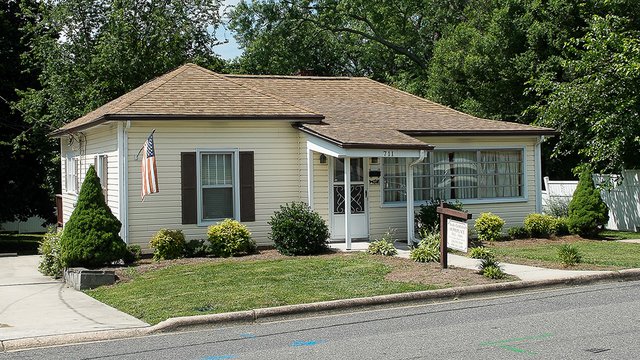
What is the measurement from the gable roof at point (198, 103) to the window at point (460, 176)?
269 cm

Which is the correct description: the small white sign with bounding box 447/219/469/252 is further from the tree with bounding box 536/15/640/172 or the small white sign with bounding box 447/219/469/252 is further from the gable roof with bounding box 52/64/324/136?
the tree with bounding box 536/15/640/172

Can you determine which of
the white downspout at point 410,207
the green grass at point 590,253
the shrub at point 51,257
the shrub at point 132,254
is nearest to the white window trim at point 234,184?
the shrub at point 132,254

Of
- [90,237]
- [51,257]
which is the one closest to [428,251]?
[90,237]

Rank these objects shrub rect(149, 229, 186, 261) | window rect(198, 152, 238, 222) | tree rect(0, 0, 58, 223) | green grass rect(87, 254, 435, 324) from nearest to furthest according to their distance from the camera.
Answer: green grass rect(87, 254, 435, 324) → shrub rect(149, 229, 186, 261) → window rect(198, 152, 238, 222) → tree rect(0, 0, 58, 223)

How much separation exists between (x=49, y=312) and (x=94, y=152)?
30.6 feet

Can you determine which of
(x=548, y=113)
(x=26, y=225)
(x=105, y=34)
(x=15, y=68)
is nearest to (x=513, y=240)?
(x=548, y=113)

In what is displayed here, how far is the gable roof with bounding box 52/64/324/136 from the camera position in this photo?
701 inches

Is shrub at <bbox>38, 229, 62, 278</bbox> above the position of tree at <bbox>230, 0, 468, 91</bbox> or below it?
below

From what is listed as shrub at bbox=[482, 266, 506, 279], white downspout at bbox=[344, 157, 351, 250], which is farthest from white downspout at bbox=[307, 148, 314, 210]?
shrub at bbox=[482, 266, 506, 279]

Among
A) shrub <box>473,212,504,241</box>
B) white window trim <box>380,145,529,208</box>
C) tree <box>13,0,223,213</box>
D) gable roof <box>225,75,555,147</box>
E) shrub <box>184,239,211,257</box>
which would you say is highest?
tree <box>13,0,223,213</box>

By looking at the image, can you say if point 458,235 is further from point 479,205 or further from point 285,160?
point 479,205

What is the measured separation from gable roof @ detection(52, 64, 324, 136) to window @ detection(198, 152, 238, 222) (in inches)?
41.9

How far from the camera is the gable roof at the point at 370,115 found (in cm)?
1873

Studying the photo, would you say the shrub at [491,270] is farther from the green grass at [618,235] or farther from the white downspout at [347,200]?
the green grass at [618,235]
